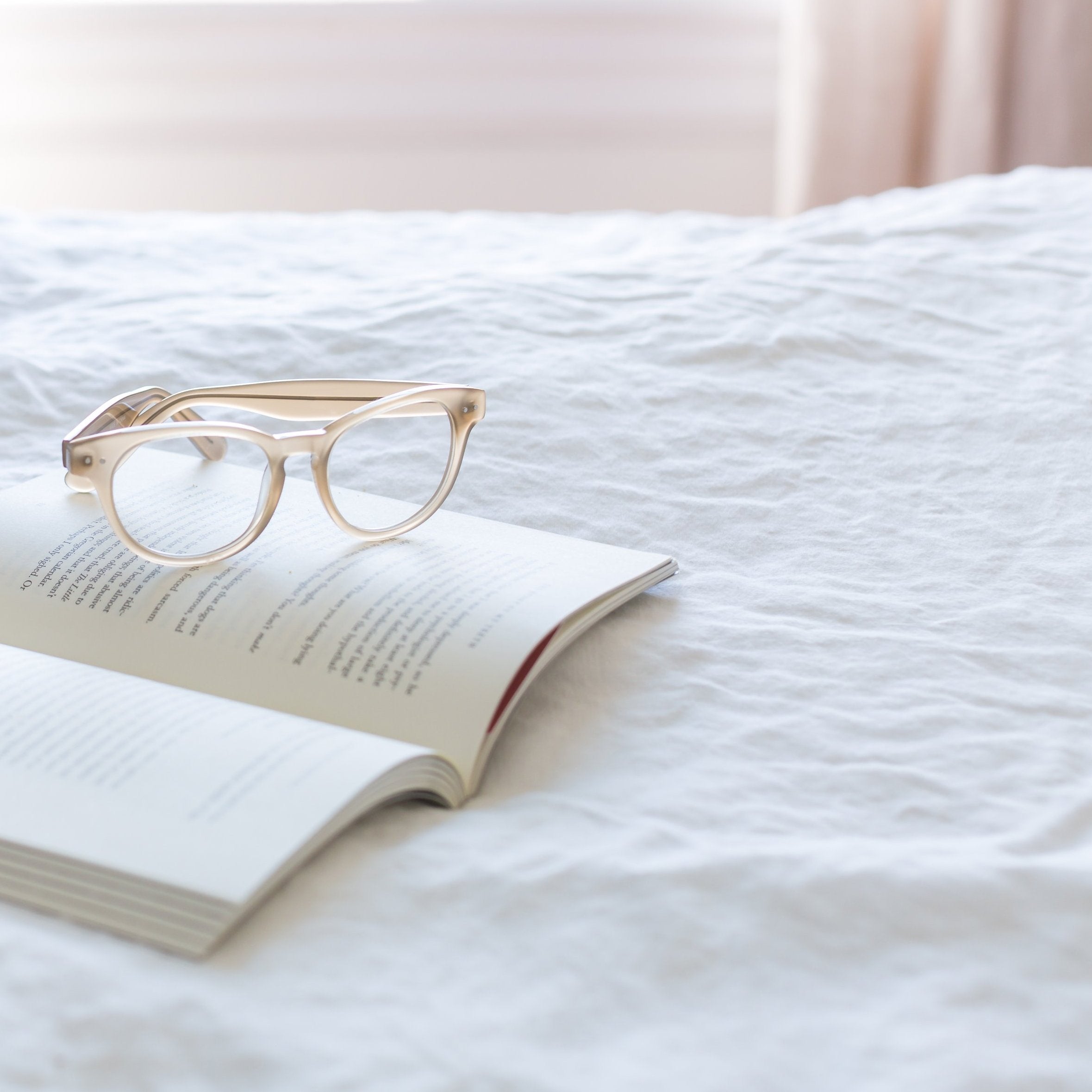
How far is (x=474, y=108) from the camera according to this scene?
2.31m

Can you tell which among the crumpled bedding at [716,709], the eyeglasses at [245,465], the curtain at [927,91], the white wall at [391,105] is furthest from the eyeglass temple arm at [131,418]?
the white wall at [391,105]

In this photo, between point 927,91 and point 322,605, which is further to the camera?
point 927,91

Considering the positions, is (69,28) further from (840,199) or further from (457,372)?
(457,372)

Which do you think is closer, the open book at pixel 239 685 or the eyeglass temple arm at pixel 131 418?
the open book at pixel 239 685

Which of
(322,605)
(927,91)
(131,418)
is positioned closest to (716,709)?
(322,605)

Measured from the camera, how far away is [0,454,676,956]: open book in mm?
383

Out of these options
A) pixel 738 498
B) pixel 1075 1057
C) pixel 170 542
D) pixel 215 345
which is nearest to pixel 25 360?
pixel 215 345

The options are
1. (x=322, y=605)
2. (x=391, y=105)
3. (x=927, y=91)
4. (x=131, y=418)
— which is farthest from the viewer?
(x=391, y=105)

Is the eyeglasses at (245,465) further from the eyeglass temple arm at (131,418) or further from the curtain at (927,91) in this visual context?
the curtain at (927,91)

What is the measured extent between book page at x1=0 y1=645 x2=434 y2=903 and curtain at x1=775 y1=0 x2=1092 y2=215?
1.90 meters

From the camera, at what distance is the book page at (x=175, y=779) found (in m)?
0.38

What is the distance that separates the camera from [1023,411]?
79 cm

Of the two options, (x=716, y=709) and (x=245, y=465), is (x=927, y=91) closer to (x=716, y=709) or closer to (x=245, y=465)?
(x=245, y=465)

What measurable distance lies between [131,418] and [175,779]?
0.32m
